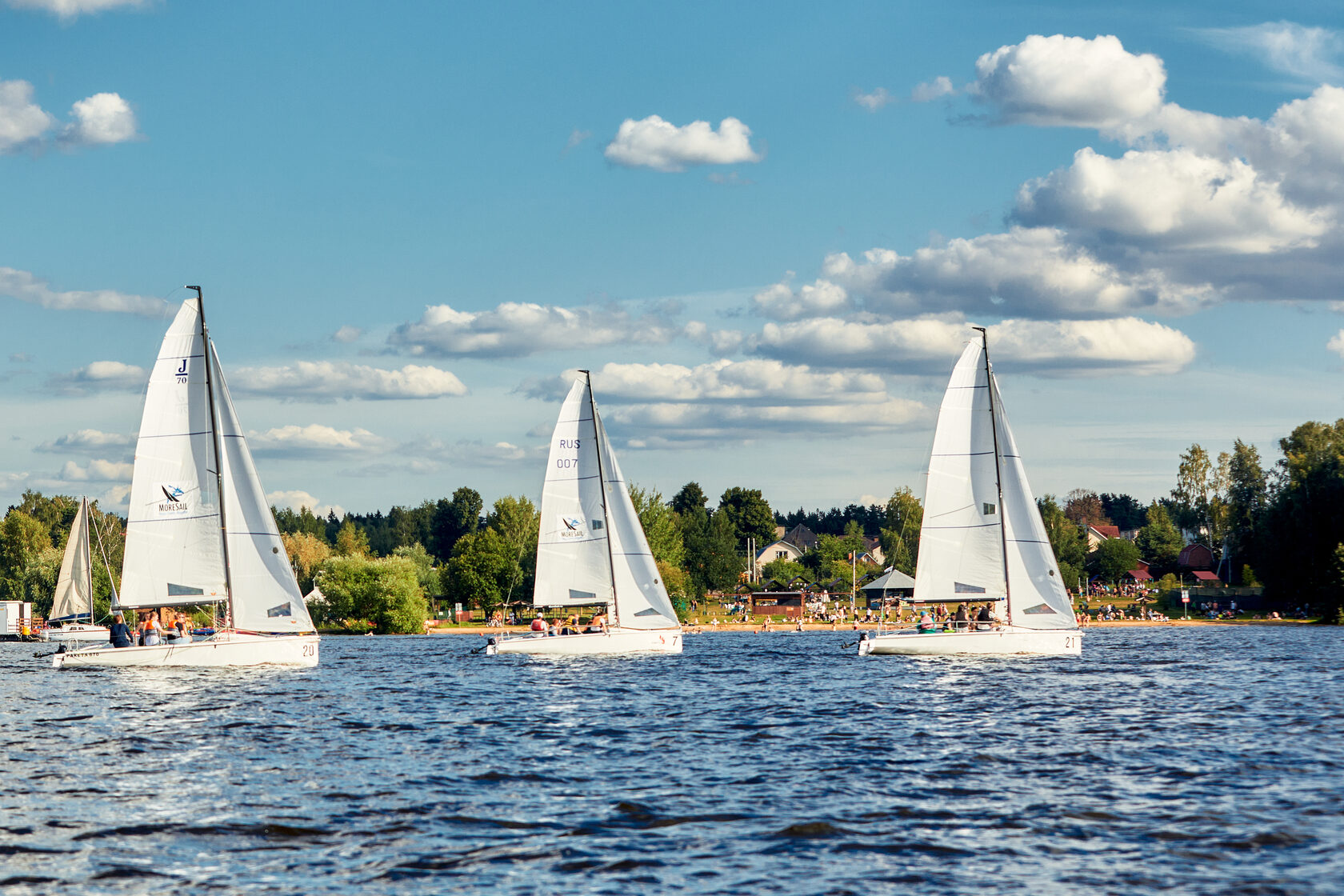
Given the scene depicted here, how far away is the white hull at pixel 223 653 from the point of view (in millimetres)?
51281

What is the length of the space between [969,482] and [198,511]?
33544 millimetres

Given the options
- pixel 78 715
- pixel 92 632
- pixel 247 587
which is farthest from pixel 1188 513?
pixel 78 715

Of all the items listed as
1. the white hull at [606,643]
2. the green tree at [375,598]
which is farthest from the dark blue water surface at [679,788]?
Result: the green tree at [375,598]

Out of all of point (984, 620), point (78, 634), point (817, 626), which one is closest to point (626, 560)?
point (984, 620)

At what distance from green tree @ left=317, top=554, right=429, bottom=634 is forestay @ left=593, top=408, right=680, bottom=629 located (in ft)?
173

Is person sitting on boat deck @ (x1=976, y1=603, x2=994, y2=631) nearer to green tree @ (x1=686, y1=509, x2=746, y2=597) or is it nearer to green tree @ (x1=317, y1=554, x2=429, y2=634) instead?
green tree @ (x1=317, y1=554, x2=429, y2=634)

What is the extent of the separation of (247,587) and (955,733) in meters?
32.6

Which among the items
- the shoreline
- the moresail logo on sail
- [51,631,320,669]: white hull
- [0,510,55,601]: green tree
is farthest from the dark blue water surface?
[0,510,55,601]: green tree

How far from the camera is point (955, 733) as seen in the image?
32438 millimetres

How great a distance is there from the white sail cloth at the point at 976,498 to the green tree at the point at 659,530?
81668 mm

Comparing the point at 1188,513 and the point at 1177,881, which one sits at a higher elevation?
the point at 1188,513

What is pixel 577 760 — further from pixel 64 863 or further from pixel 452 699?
pixel 452 699

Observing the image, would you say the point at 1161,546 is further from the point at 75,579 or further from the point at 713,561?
the point at 75,579

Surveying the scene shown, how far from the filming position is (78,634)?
106562mm
